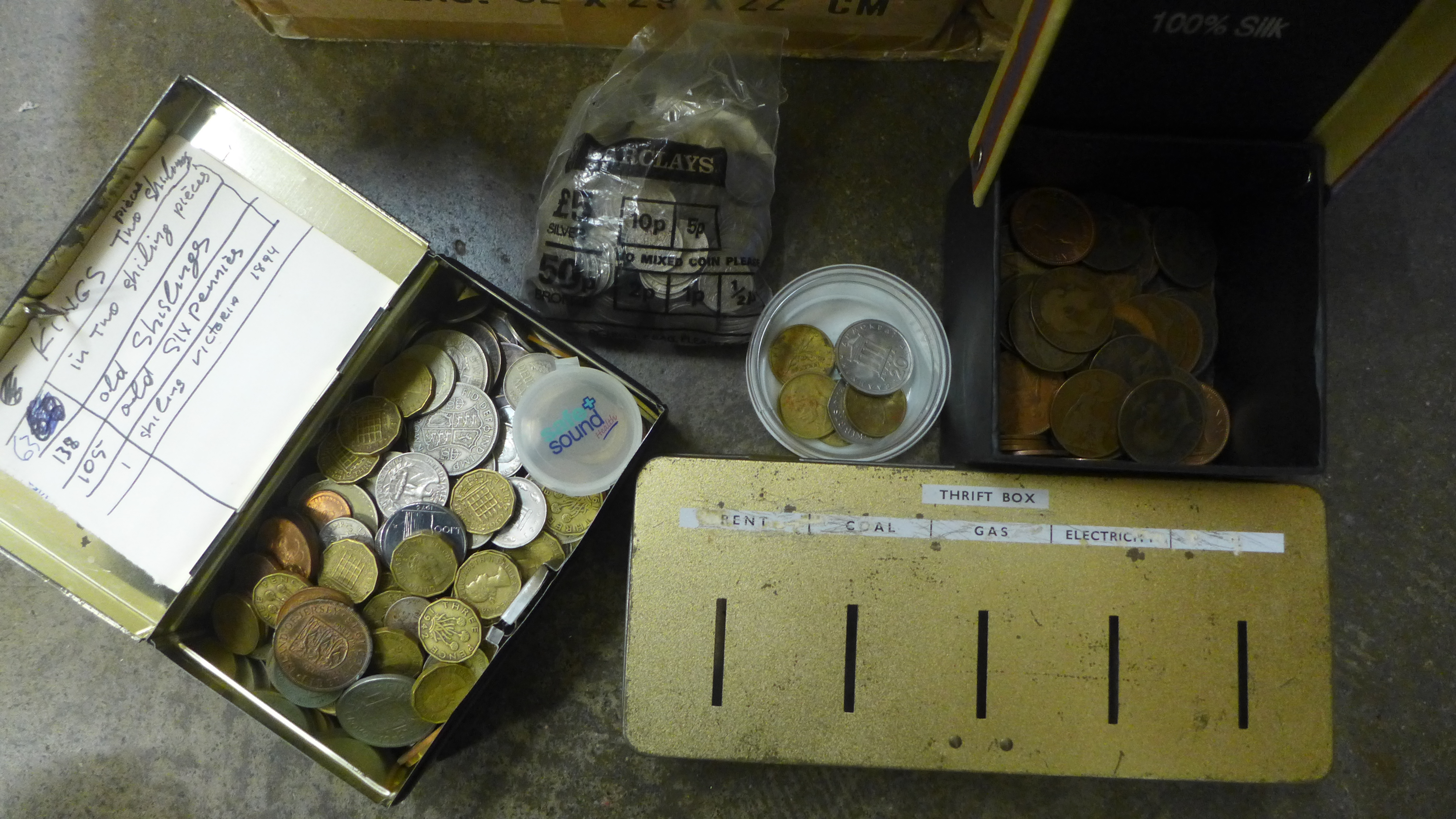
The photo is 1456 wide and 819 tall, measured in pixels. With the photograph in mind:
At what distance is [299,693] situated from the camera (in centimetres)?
116

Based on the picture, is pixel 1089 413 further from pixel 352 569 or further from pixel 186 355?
pixel 186 355

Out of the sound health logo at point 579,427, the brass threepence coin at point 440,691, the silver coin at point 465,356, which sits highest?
the silver coin at point 465,356

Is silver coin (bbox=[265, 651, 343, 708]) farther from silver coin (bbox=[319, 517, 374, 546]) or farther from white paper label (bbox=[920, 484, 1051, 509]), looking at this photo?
white paper label (bbox=[920, 484, 1051, 509])

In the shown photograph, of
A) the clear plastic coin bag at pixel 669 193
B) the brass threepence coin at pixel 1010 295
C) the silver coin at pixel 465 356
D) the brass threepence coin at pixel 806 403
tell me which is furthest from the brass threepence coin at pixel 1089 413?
the silver coin at pixel 465 356

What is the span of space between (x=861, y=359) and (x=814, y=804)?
0.75m

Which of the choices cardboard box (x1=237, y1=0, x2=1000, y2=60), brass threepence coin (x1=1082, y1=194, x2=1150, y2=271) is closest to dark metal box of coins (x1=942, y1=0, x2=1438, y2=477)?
brass threepence coin (x1=1082, y1=194, x2=1150, y2=271)

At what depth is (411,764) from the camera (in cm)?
113

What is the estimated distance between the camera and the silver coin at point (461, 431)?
1.24m

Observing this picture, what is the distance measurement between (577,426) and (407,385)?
0.96 ft

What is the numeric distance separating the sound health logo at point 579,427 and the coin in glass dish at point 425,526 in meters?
0.21

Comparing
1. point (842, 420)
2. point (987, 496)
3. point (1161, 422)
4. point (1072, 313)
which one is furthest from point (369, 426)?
point (1161, 422)

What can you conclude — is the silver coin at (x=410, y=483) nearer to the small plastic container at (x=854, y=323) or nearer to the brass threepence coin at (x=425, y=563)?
the brass threepence coin at (x=425, y=563)

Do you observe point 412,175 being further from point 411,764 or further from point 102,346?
point 411,764

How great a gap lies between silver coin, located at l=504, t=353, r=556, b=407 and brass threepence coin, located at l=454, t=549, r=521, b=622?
0.25 metres
